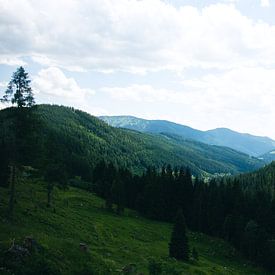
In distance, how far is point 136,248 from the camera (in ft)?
219

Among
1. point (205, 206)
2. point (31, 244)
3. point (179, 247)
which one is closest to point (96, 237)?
point (179, 247)

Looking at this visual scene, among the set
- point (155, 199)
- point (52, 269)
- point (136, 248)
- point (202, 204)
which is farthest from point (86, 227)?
point (202, 204)

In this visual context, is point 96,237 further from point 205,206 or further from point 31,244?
point 205,206

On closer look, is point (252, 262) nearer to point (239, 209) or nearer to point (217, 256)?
point (217, 256)

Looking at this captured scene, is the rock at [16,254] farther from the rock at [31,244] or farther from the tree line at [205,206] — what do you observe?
the tree line at [205,206]

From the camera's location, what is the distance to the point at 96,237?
6550cm

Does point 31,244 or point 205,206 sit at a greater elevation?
point 31,244

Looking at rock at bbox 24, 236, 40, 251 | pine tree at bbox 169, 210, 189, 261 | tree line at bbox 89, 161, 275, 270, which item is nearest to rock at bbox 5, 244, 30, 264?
rock at bbox 24, 236, 40, 251

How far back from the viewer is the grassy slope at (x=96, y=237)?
39500mm

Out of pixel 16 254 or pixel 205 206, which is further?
pixel 205 206

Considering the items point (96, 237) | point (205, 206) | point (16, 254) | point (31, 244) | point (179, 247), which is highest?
point (31, 244)

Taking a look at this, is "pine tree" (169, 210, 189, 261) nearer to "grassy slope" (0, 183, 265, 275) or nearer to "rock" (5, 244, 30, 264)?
"grassy slope" (0, 183, 265, 275)

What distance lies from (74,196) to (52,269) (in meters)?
69.3

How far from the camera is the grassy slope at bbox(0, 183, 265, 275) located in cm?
3950
